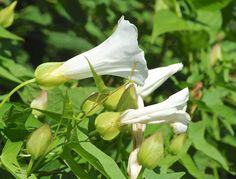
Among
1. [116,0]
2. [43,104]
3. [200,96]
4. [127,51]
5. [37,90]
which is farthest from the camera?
[116,0]

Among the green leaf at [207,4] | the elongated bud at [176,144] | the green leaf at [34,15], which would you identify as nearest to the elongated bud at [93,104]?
the elongated bud at [176,144]

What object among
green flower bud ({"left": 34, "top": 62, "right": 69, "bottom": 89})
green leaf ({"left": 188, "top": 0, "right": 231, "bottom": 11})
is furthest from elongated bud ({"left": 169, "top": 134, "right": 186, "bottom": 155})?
green leaf ({"left": 188, "top": 0, "right": 231, "bottom": 11})

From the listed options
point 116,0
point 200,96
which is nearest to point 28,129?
point 200,96

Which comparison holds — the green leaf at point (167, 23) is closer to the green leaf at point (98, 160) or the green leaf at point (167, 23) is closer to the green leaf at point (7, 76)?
the green leaf at point (7, 76)

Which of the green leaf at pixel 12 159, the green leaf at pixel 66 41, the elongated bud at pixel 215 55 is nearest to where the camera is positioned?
the green leaf at pixel 12 159

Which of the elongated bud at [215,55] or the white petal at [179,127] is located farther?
the elongated bud at [215,55]

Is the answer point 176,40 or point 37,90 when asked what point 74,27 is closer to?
point 176,40

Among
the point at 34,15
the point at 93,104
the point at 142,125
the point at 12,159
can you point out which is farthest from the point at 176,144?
the point at 34,15
